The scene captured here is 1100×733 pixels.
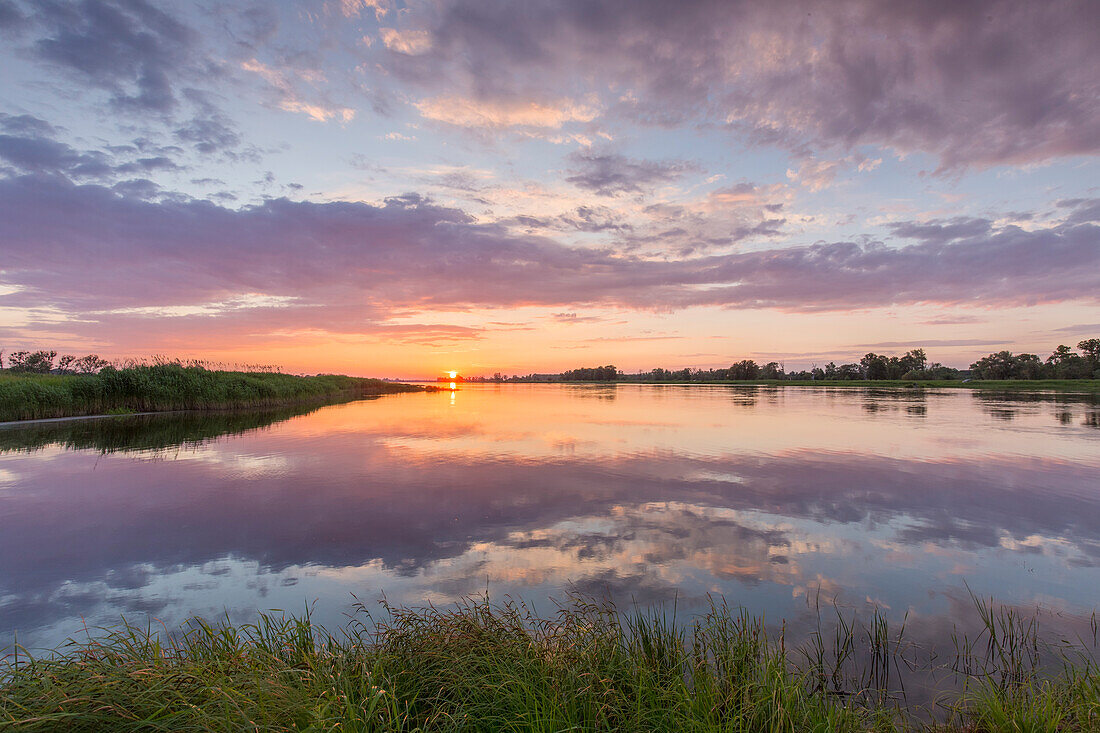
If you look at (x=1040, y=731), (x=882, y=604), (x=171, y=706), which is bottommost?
(x=882, y=604)

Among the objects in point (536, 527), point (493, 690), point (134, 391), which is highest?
point (134, 391)

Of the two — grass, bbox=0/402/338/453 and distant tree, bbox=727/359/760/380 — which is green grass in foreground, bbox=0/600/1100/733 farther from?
distant tree, bbox=727/359/760/380

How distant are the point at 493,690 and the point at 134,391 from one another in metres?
37.1

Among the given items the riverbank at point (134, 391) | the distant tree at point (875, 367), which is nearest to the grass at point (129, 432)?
the riverbank at point (134, 391)

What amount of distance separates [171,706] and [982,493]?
53.5 feet

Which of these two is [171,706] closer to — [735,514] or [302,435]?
[735,514]

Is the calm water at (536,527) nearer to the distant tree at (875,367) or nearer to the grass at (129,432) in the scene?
the grass at (129,432)

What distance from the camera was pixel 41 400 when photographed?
24.5 meters

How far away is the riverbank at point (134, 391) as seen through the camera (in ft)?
78.8

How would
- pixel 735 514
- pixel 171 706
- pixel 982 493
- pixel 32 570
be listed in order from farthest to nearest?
pixel 982 493, pixel 735 514, pixel 32 570, pixel 171 706

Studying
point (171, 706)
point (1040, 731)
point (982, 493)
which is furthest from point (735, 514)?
point (171, 706)

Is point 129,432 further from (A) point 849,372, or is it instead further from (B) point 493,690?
(A) point 849,372

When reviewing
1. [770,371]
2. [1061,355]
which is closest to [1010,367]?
[1061,355]

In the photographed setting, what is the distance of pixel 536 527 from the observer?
30.2ft
